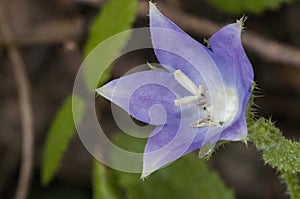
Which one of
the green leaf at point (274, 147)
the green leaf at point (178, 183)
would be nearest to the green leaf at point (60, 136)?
the green leaf at point (178, 183)

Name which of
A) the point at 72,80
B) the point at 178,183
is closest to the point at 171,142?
the point at 178,183

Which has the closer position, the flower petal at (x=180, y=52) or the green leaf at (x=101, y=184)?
the flower petal at (x=180, y=52)

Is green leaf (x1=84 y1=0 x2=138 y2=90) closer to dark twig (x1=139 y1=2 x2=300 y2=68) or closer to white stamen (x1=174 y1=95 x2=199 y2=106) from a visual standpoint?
dark twig (x1=139 y1=2 x2=300 y2=68)

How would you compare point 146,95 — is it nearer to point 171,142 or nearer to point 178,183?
point 171,142

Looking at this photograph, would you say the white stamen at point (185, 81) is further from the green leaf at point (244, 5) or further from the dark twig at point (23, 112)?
the dark twig at point (23, 112)

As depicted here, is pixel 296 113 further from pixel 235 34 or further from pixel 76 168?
pixel 235 34

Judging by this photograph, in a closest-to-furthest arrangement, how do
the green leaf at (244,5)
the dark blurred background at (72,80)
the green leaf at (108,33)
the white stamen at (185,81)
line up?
1. the white stamen at (185,81)
2. the green leaf at (108,33)
3. the green leaf at (244,5)
4. the dark blurred background at (72,80)
